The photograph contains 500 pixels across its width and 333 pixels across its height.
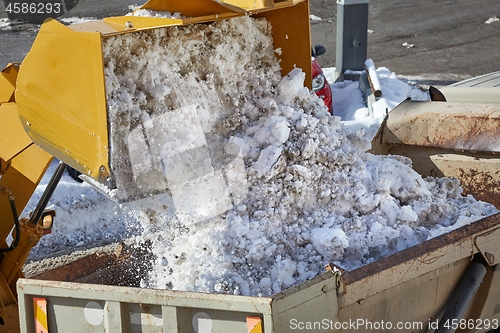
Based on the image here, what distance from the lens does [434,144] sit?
4.05m

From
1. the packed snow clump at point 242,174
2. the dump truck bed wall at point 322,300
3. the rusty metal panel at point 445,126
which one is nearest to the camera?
the dump truck bed wall at point 322,300

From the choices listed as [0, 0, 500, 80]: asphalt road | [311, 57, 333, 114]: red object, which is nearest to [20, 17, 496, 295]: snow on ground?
[311, 57, 333, 114]: red object

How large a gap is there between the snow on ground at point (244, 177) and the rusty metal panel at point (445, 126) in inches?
18.9

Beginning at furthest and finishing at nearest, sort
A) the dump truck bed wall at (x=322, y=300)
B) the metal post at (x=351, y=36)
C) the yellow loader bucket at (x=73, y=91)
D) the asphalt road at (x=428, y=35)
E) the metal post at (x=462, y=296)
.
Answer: the asphalt road at (x=428, y=35) → the metal post at (x=351, y=36) → the metal post at (x=462, y=296) → the yellow loader bucket at (x=73, y=91) → the dump truck bed wall at (x=322, y=300)

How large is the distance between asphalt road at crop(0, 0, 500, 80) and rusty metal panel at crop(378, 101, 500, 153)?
592 cm

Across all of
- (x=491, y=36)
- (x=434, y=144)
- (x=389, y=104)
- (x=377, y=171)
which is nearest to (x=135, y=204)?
(x=377, y=171)

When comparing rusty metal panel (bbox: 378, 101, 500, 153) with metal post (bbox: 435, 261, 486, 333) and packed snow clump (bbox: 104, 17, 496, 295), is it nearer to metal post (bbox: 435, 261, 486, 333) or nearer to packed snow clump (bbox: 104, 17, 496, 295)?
packed snow clump (bbox: 104, 17, 496, 295)

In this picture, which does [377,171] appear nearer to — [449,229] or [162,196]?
[449,229]

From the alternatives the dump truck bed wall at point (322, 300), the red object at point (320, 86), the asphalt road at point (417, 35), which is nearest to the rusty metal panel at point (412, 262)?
the dump truck bed wall at point (322, 300)

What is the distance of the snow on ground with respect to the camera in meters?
2.91

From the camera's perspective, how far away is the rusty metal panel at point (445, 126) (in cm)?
387

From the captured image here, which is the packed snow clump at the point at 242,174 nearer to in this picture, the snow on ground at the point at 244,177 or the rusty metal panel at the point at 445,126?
the snow on ground at the point at 244,177

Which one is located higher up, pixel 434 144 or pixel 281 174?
pixel 281 174

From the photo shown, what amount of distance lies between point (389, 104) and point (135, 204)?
16.1 ft
